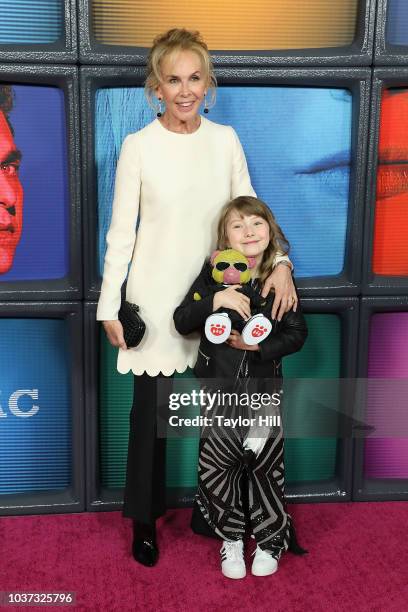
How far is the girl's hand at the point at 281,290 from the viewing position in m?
1.87

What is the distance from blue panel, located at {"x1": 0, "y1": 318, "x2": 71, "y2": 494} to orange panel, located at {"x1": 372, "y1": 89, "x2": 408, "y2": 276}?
1.00m

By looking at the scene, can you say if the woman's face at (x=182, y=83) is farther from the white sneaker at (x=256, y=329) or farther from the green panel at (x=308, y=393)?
the green panel at (x=308, y=393)

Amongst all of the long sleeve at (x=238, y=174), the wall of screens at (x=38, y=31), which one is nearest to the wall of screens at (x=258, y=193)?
the wall of screens at (x=38, y=31)

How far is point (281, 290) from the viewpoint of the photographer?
Answer: 187cm

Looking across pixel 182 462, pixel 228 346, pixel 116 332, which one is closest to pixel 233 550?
pixel 182 462

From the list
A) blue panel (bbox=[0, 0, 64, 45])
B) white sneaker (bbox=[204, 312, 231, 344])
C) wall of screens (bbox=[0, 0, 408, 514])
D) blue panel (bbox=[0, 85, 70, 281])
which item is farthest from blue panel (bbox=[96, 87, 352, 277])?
white sneaker (bbox=[204, 312, 231, 344])

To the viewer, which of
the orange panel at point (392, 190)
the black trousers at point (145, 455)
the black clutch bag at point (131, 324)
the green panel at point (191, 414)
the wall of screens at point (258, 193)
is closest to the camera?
the black clutch bag at point (131, 324)

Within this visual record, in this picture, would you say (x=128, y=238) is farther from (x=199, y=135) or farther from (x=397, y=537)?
(x=397, y=537)

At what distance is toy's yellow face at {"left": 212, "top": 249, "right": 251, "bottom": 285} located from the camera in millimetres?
1816

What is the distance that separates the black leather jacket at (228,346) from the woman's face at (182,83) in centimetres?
39

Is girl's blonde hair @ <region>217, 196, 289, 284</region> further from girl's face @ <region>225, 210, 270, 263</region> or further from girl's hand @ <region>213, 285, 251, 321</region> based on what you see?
girl's hand @ <region>213, 285, 251, 321</region>

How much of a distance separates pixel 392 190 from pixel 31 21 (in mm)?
1146

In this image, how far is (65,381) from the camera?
2.30m

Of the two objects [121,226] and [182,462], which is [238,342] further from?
[182,462]
